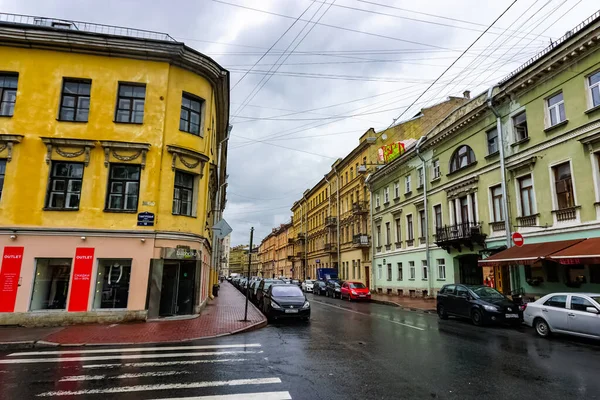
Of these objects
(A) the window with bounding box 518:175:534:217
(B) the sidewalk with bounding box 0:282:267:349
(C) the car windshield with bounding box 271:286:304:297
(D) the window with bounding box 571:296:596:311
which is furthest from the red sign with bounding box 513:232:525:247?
(B) the sidewalk with bounding box 0:282:267:349

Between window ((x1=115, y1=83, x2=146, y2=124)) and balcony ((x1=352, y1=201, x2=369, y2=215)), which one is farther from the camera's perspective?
balcony ((x1=352, y1=201, x2=369, y2=215))

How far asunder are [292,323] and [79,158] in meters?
10.7

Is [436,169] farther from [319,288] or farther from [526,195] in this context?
[319,288]

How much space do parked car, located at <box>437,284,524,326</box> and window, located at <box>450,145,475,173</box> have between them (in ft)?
31.5

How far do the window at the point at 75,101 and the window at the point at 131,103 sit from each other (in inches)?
48.5

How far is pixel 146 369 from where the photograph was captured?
295 inches

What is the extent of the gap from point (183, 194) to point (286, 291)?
6.23m

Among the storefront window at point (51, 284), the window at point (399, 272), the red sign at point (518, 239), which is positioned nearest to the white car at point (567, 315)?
the red sign at point (518, 239)

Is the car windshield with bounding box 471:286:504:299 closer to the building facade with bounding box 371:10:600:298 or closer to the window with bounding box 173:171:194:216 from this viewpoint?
the building facade with bounding box 371:10:600:298

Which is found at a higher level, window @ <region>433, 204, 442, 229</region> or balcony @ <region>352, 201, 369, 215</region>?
balcony @ <region>352, 201, 369, 215</region>

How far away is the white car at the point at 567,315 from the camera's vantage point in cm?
1038

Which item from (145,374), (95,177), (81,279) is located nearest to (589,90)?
(145,374)

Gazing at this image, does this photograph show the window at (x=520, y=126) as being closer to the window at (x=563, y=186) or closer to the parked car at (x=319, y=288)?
the window at (x=563, y=186)

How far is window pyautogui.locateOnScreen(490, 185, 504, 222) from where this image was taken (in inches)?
Result: 810
